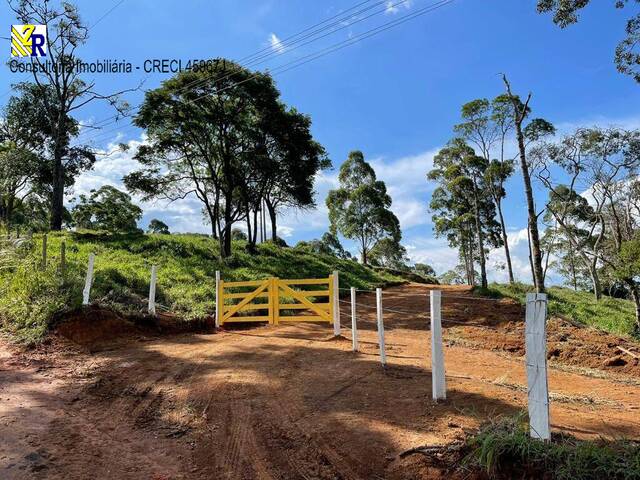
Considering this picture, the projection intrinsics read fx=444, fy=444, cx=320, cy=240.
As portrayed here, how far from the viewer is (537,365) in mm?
3703

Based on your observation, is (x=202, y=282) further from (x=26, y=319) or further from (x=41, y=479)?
(x=41, y=479)

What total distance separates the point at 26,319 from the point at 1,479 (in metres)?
6.37

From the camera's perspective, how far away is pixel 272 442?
4535 millimetres

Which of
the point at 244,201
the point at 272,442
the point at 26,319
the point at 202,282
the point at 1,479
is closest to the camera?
the point at 1,479

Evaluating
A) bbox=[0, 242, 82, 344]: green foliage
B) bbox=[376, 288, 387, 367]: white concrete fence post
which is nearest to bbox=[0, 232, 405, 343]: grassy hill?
bbox=[0, 242, 82, 344]: green foliage

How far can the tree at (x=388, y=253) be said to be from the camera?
40050 millimetres

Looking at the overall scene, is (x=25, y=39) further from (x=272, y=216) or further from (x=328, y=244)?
(x=328, y=244)

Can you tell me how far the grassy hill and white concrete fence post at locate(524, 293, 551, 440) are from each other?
859 cm

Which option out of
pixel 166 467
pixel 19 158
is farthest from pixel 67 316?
pixel 19 158

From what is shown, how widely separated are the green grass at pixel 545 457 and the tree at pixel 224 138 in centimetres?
1870

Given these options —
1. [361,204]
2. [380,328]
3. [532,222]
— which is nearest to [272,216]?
[361,204]

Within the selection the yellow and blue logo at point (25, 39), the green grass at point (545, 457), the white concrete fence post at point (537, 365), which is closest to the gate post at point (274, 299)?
the green grass at point (545, 457)

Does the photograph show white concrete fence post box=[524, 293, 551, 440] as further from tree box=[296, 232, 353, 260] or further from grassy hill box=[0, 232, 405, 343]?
tree box=[296, 232, 353, 260]

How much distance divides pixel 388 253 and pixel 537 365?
39119 mm
